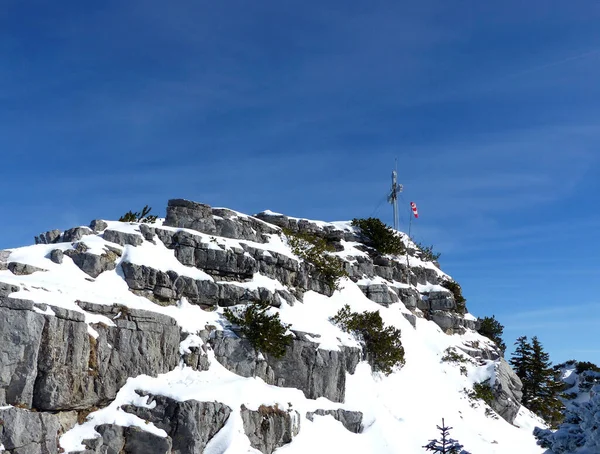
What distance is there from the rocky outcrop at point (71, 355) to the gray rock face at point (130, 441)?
50.9 inches

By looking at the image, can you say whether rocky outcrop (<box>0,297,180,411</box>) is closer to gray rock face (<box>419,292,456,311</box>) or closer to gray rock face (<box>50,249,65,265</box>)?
gray rock face (<box>50,249,65,265</box>)

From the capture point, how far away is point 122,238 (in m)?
26.9

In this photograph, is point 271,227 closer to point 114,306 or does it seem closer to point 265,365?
point 265,365

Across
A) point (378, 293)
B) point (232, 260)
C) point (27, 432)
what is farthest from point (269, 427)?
point (378, 293)

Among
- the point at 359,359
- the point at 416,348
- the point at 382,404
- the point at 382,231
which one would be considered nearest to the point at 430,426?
the point at 382,404

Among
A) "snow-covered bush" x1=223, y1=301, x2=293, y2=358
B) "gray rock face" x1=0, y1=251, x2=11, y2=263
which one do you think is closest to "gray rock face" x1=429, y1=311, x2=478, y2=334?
"snow-covered bush" x1=223, y1=301, x2=293, y2=358

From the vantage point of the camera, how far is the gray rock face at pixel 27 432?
16125 millimetres

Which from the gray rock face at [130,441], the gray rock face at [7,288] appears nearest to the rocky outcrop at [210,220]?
the gray rock face at [7,288]

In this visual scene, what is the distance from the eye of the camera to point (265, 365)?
25.6m

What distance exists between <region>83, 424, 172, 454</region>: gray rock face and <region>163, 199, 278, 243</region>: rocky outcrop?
14.0 m

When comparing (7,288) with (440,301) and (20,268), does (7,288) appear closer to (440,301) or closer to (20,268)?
(20,268)

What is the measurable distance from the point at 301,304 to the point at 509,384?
1732cm

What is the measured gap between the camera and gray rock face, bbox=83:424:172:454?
1881 cm

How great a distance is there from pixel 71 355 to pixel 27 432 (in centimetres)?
307
